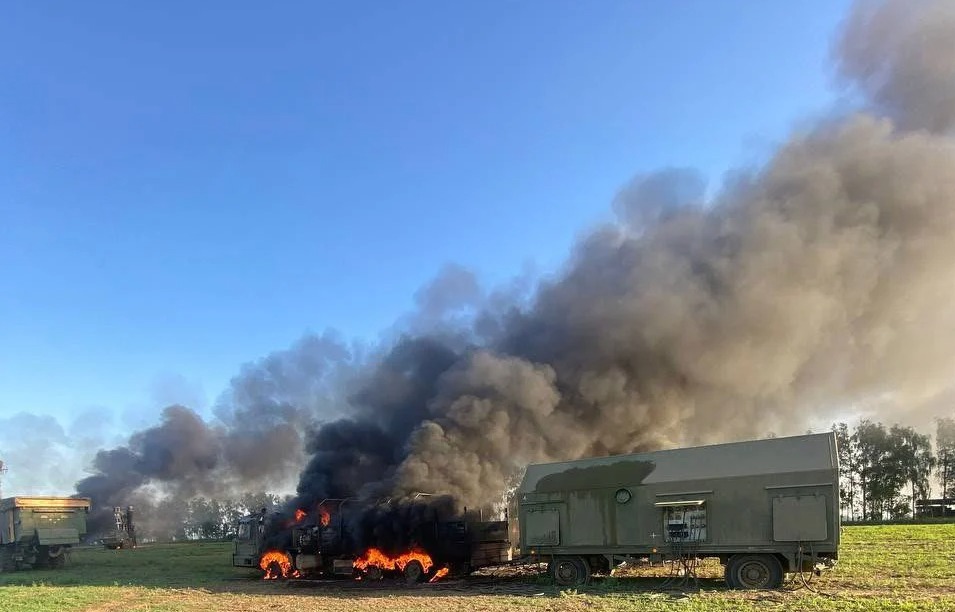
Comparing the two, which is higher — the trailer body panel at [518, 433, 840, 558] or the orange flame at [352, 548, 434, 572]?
the trailer body panel at [518, 433, 840, 558]

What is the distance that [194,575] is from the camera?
29.4m

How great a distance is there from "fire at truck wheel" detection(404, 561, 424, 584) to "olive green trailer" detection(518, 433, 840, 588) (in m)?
4.28

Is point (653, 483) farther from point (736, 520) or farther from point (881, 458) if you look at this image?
point (881, 458)

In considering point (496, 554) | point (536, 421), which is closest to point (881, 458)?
point (536, 421)

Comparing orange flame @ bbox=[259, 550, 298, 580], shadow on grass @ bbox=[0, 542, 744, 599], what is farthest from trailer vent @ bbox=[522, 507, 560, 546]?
orange flame @ bbox=[259, 550, 298, 580]

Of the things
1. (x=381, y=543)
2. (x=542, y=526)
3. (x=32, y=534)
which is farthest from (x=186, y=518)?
(x=542, y=526)

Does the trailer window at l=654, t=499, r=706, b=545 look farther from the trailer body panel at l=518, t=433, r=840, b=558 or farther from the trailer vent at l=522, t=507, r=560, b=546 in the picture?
the trailer vent at l=522, t=507, r=560, b=546

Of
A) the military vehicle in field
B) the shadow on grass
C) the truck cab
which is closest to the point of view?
the shadow on grass

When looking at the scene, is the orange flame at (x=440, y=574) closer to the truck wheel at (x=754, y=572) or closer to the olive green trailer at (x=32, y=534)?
the truck wheel at (x=754, y=572)

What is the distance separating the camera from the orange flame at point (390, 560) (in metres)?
23.7

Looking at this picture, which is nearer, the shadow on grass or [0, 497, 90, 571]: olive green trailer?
the shadow on grass

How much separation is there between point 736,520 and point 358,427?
24059 mm

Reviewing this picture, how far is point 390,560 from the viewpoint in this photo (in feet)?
79.5

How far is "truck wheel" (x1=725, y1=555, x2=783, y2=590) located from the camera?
17.4 m
